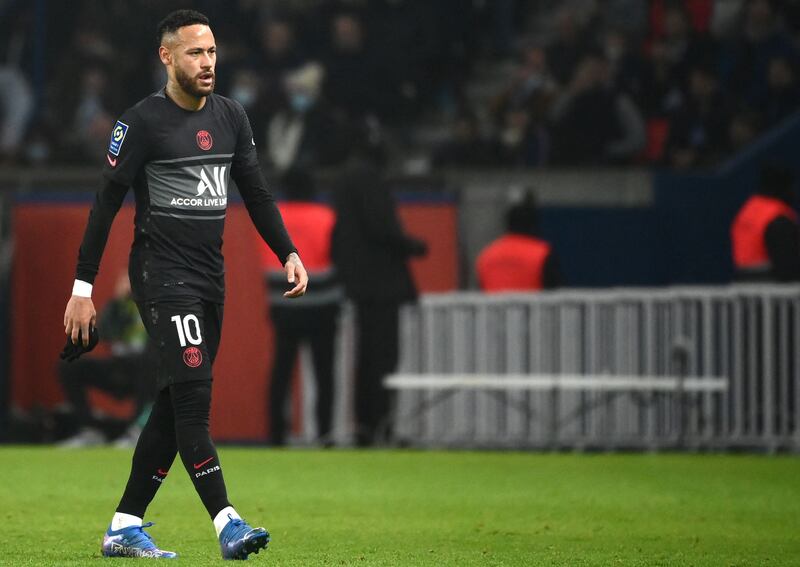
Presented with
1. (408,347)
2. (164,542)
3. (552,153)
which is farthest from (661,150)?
(164,542)

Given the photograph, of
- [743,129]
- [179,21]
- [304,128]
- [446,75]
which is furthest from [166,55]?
[446,75]

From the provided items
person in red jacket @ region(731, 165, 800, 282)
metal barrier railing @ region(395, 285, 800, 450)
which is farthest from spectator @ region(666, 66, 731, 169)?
person in red jacket @ region(731, 165, 800, 282)

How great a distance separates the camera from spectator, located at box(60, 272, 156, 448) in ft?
49.4

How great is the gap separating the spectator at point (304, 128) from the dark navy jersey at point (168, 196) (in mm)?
11046

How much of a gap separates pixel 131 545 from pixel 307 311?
7.47m

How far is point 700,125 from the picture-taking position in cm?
1914

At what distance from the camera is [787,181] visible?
44.3ft

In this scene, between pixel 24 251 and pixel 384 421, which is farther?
pixel 24 251

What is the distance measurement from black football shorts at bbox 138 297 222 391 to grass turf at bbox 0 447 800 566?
26.4 inches

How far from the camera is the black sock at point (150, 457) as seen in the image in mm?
→ 6625

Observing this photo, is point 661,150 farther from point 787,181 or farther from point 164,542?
point 164,542

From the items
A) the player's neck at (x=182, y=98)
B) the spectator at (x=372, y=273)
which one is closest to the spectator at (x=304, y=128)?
the spectator at (x=372, y=273)

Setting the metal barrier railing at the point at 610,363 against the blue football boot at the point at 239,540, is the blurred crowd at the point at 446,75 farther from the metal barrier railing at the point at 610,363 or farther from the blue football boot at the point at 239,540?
the blue football boot at the point at 239,540

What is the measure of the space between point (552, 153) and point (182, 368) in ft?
42.3
